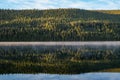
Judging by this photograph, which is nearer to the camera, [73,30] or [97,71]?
[97,71]

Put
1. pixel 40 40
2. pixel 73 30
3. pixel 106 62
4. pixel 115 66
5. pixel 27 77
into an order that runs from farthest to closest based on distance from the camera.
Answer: pixel 73 30 → pixel 40 40 → pixel 106 62 → pixel 115 66 → pixel 27 77

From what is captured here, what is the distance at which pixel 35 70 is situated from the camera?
39.7m

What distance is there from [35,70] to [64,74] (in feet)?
13.9

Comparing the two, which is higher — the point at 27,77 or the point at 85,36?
the point at 27,77

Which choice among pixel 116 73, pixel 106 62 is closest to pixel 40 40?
pixel 106 62

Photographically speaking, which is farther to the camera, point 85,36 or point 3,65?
point 85,36

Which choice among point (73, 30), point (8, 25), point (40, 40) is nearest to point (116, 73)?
point (40, 40)

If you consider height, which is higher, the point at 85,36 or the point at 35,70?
the point at 35,70

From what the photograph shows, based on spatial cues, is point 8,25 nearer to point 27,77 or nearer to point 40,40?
point 40,40

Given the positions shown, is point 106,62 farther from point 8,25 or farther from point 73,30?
point 8,25

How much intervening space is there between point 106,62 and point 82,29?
134874 millimetres

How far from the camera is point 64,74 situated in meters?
36.5

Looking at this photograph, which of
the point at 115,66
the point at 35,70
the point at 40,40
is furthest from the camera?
the point at 40,40

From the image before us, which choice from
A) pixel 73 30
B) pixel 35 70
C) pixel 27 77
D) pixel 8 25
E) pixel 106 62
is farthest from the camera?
pixel 8 25
